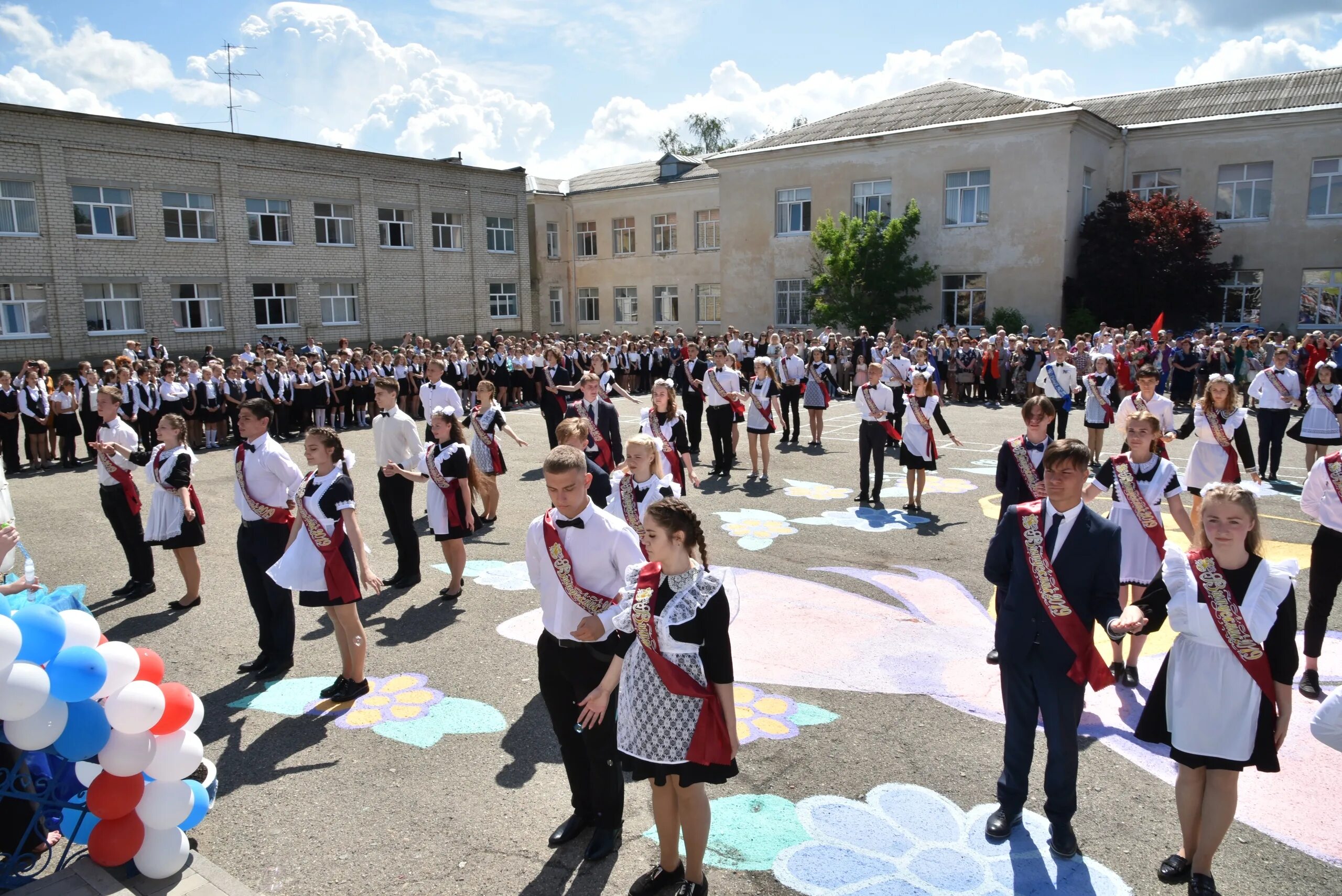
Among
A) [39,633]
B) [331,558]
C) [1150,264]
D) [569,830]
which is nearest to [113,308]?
[331,558]

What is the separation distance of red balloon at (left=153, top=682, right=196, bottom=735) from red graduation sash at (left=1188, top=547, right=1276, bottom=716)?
15.0 ft

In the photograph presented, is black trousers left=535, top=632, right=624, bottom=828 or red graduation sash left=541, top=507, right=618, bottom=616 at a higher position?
red graduation sash left=541, top=507, right=618, bottom=616

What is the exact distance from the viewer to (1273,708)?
3768 mm

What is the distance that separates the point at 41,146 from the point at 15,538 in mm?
28349

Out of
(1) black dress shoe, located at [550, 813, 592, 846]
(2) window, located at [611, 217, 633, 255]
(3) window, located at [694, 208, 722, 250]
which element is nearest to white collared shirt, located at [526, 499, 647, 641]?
(1) black dress shoe, located at [550, 813, 592, 846]

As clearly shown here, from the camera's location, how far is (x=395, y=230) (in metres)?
36.8

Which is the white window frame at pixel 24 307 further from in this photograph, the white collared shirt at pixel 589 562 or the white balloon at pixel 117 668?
the white collared shirt at pixel 589 562

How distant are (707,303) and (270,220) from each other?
63.0ft

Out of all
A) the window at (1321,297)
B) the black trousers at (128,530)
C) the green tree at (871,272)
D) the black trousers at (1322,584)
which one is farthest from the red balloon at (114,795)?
the window at (1321,297)

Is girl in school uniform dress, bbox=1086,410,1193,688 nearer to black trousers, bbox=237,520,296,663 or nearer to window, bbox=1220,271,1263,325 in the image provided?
black trousers, bbox=237,520,296,663

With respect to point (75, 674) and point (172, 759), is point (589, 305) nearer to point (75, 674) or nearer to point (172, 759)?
point (172, 759)

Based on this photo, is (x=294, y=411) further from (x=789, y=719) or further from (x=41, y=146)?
(x=789, y=719)

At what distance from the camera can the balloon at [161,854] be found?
400 cm

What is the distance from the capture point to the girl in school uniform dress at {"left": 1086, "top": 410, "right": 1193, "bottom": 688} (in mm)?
6109
